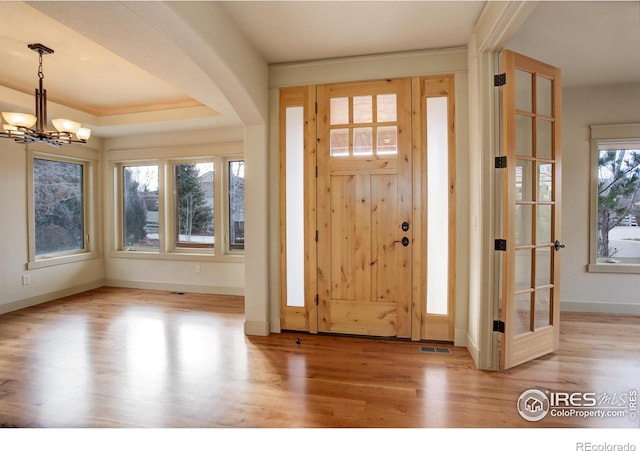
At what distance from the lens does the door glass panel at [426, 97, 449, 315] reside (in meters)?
2.99

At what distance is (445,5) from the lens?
235 centimetres

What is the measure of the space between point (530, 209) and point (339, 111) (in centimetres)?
195

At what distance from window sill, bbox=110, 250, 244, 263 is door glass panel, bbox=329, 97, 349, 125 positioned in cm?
263

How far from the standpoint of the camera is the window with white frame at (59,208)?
14.7 feet

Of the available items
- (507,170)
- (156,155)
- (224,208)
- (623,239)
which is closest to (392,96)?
(507,170)

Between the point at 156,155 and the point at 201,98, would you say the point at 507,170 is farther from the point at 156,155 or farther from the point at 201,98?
the point at 156,155

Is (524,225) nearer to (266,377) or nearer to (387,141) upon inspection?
(387,141)

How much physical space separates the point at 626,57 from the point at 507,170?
2.24 m

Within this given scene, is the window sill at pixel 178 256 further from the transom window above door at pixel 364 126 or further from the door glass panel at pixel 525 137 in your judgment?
the door glass panel at pixel 525 137

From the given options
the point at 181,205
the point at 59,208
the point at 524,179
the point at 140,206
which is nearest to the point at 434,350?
the point at 524,179

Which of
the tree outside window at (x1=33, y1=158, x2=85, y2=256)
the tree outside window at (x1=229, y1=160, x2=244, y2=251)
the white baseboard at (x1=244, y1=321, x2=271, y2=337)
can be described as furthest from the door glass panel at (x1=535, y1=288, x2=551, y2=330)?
the tree outside window at (x1=33, y1=158, x2=85, y2=256)

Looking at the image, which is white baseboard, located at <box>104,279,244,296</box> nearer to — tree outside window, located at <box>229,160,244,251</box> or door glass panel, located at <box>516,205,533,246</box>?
tree outside window, located at <box>229,160,244,251</box>

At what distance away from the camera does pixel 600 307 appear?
390 cm

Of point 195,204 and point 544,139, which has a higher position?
point 544,139
